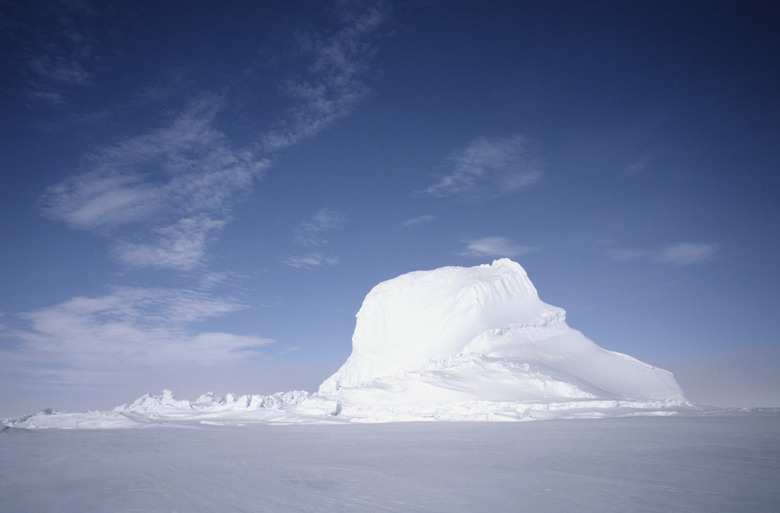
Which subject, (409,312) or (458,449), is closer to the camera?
(458,449)

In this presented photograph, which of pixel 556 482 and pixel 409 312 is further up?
pixel 409 312

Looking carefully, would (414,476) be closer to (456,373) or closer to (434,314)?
(456,373)

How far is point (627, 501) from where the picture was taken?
25.8 feet

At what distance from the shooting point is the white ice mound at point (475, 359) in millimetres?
36844

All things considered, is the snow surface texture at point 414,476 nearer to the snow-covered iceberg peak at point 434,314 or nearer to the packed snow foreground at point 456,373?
the packed snow foreground at point 456,373

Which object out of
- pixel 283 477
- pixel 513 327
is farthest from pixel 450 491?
pixel 513 327

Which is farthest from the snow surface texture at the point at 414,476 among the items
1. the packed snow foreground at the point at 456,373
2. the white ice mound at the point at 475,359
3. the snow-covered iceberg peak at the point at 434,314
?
the snow-covered iceberg peak at the point at 434,314

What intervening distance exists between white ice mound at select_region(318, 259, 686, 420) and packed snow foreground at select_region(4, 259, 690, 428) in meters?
0.13

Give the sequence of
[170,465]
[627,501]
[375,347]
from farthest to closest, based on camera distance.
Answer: [375,347] → [170,465] → [627,501]

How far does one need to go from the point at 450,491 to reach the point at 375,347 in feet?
174

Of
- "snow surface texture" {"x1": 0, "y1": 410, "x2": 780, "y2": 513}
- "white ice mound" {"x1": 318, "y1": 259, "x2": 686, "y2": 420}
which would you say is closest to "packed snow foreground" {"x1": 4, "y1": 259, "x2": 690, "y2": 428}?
"white ice mound" {"x1": 318, "y1": 259, "x2": 686, "y2": 420}

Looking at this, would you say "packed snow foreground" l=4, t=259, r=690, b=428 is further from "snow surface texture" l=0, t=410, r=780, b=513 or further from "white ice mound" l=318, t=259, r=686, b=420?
"snow surface texture" l=0, t=410, r=780, b=513

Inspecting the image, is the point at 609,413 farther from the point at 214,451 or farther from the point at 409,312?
the point at 409,312

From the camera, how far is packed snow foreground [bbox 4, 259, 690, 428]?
3556 cm
